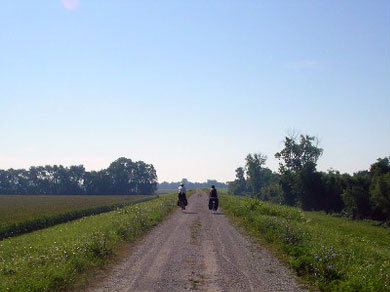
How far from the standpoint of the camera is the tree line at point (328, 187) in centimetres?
4569

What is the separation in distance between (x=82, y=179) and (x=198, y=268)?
161611mm

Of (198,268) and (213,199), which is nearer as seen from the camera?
(198,268)

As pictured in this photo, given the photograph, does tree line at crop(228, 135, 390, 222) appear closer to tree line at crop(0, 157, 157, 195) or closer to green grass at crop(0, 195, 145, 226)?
green grass at crop(0, 195, 145, 226)

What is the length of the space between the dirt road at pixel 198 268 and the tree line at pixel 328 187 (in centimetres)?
3527

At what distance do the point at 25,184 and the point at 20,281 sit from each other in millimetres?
172473

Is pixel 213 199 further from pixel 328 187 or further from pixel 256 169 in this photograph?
pixel 256 169

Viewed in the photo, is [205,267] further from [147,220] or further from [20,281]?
[147,220]

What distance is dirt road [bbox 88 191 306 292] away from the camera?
8.87 meters

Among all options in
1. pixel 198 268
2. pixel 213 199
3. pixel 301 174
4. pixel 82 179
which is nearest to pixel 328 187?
pixel 301 174

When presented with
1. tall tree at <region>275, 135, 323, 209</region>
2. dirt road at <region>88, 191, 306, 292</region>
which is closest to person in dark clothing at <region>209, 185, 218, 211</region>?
dirt road at <region>88, 191, 306, 292</region>

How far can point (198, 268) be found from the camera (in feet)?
34.5

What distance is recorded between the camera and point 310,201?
6825 centimetres

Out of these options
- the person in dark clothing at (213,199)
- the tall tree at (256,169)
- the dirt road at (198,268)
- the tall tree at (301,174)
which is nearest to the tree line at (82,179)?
the tall tree at (256,169)

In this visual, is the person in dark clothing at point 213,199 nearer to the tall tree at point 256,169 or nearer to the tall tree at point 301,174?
the tall tree at point 301,174
